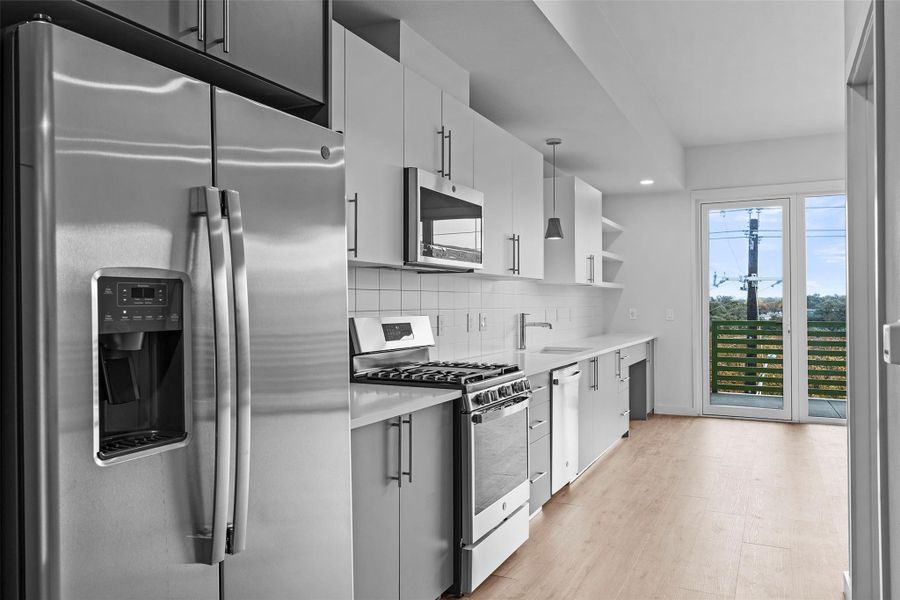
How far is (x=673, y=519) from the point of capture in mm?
3420

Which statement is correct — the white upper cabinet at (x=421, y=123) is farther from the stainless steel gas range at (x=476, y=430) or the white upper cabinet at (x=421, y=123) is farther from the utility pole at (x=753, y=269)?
the utility pole at (x=753, y=269)

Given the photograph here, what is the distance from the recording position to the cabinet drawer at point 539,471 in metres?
3.33

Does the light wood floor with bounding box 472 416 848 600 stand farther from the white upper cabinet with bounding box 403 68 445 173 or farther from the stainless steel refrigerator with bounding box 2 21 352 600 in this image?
the white upper cabinet with bounding box 403 68 445 173

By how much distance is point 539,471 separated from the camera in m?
3.43

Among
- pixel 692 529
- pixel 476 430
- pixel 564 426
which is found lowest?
pixel 692 529

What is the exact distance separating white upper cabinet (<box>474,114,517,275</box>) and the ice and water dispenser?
222 cm

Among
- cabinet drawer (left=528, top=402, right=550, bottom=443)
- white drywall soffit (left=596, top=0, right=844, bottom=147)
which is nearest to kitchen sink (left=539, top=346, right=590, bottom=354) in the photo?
cabinet drawer (left=528, top=402, right=550, bottom=443)

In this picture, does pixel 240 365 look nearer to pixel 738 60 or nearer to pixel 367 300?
pixel 367 300

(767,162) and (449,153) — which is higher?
(767,162)

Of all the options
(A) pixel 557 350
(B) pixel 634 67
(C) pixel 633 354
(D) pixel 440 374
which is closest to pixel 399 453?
(D) pixel 440 374

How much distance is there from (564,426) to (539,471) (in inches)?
17.6

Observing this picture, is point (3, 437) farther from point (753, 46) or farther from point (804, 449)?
point (804, 449)

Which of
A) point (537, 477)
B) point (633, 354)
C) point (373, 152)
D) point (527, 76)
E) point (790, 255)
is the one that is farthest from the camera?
point (790, 255)

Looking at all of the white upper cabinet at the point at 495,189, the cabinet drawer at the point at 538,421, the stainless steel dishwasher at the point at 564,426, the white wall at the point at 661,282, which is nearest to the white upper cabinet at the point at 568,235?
the stainless steel dishwasher at the point at 564,426
